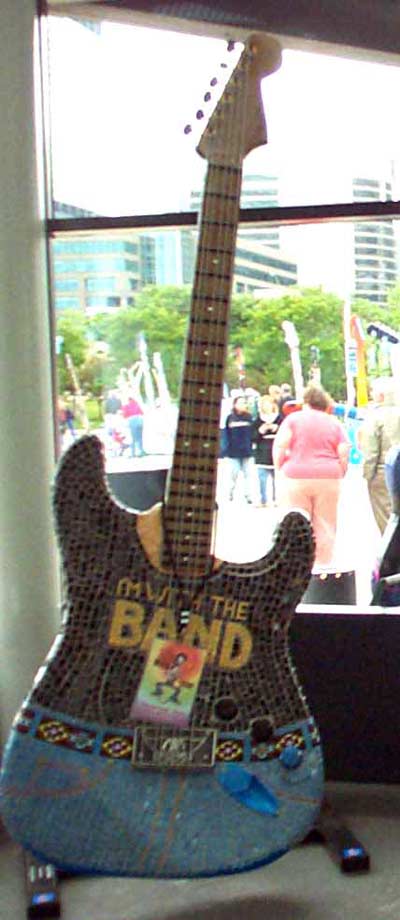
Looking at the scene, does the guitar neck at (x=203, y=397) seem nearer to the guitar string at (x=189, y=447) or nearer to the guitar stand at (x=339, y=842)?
the guitar string at (x=189, y=447)

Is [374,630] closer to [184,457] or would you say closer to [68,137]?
[184,457]

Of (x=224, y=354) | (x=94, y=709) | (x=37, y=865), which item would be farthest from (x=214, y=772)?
(x=224, y=354)

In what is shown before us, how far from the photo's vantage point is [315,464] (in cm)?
330

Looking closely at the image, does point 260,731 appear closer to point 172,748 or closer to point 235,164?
point 172,748

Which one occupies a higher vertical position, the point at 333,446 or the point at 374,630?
the point at 333,446

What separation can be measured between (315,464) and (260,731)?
3.68 ft

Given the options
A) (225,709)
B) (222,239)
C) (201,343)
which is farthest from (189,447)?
(225,709)

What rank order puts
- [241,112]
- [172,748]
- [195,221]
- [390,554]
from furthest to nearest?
[390,554]
[195,221]
[241,112]
[172,748]

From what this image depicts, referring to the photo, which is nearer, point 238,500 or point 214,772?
point 214,772

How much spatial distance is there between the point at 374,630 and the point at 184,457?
1.06 meters

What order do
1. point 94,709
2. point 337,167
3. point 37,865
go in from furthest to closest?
point 337,167
point 37,865
point 94,709

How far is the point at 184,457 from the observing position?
239 centimetres

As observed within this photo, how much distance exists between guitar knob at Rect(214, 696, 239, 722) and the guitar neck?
282 millimetres

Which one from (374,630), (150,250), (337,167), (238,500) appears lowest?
(374,630)
